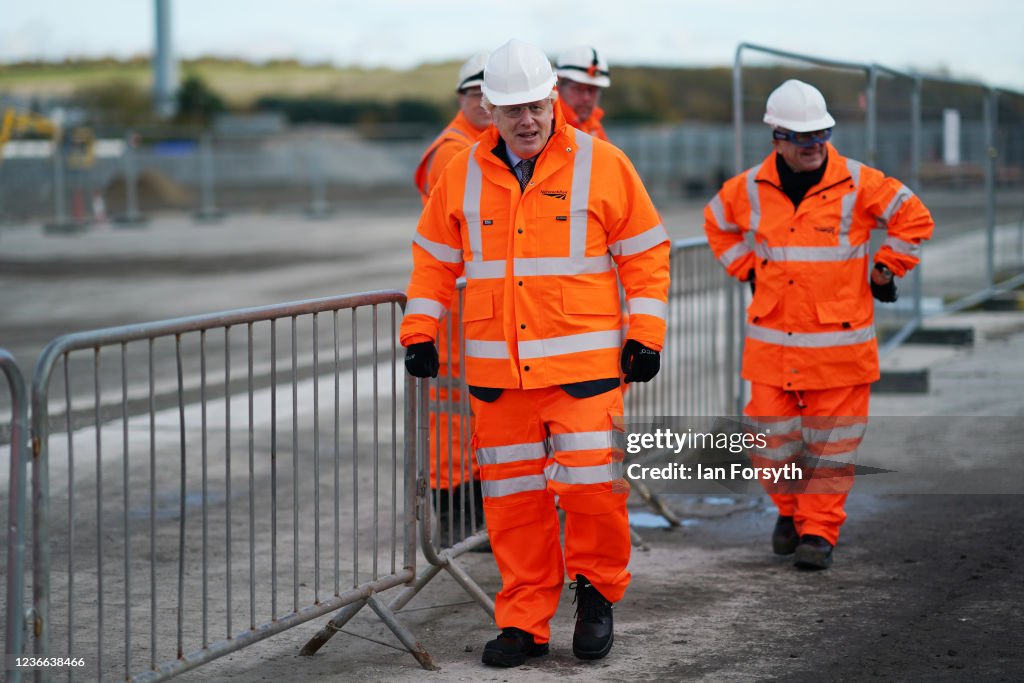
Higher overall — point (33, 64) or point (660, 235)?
point (33, 64)

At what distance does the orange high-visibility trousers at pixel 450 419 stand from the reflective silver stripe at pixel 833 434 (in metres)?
1.45

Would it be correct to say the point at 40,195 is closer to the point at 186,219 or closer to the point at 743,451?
the point at 186,219

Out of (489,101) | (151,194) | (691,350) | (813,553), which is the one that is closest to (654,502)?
(813,553)

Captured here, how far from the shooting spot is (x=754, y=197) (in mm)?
6180

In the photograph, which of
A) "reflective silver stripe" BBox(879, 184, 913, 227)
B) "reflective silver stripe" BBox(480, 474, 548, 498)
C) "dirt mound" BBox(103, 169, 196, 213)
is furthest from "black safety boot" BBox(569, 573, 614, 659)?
"dirt mound" BBox(103, 169, 196, 213)

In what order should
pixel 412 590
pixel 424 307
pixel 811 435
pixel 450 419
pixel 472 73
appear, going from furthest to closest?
pixel 472 73 < pixel 811 435 < pixel 450 419 < pixel 412 590 < pixel 424 307

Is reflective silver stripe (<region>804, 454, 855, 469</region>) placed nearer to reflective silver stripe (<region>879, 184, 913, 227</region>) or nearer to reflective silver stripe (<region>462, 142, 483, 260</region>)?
reflective silver stripe (<region>879, 184, 913, 227</region>)

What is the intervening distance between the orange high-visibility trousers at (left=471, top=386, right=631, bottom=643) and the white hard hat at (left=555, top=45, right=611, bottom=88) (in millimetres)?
2288

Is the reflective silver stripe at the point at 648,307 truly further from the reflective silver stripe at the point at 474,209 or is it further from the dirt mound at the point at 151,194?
the dirt mound at the point at 151,194

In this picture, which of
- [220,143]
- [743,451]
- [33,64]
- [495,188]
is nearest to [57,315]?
[743,451]

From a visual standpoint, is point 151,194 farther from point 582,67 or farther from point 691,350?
point 582,67

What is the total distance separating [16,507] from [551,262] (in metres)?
1.90

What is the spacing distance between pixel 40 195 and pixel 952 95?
22043 mm

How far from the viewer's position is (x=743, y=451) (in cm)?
653
